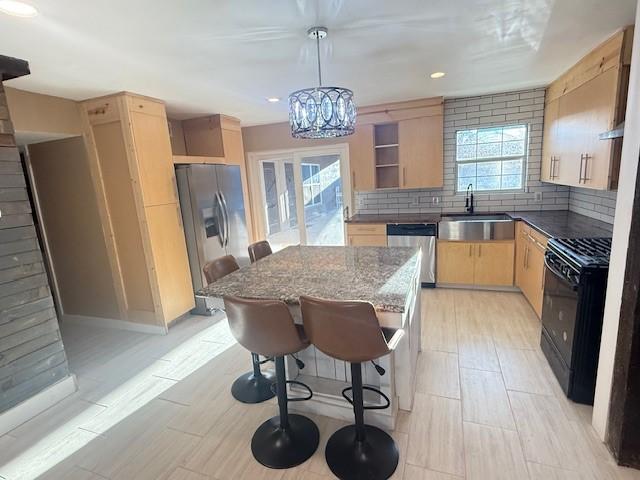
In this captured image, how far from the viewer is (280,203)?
17.8 feet

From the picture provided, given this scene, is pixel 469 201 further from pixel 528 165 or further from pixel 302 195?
pixel 302 195

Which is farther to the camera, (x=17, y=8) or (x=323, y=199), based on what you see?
(x=323, y=199)

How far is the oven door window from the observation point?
2.06m

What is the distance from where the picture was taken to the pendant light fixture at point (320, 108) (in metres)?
1.95

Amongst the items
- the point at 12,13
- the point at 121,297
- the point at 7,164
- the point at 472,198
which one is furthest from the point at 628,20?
the point at 121,297

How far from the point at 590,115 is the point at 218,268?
324cm

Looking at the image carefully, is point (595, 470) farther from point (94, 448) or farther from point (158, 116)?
point (158, 116)

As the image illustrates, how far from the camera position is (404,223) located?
163 inches

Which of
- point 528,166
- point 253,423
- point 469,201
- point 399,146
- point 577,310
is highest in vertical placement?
point 399,146

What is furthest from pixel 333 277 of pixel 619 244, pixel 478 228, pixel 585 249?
pixel 478 228

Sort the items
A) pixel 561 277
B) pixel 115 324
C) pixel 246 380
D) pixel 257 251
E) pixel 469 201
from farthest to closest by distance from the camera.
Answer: pixel 469 201
pixel 115 324
pixel 257 251
pixel 246 380
pixel 561 277

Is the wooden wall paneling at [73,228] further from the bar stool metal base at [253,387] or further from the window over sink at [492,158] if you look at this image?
the window over sink at [492,158]

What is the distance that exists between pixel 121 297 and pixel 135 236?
76 centimetres

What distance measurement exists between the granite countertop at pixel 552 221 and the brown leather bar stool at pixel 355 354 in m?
2.08
